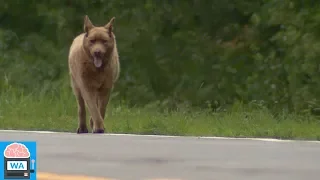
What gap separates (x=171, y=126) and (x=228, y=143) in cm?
210

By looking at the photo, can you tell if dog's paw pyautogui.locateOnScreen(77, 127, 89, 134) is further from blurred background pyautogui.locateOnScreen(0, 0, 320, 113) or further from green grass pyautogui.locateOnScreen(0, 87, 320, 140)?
blurred background pyautogui.locateOnScreen(0, 0, 320, 113)

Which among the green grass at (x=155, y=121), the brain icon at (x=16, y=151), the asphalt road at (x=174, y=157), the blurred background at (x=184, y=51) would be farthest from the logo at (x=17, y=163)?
the blurred background at (x=184, y=51)

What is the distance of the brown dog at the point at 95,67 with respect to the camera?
11.6 metres

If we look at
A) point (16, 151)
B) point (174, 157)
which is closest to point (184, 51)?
point (174, 157)

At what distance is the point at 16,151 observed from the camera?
635 centimetres

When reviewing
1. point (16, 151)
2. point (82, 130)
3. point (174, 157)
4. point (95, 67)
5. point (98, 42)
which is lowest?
point (174, 157)

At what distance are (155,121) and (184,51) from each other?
20.2ft

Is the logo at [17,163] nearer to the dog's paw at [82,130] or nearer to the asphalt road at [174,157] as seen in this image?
the asphalt road at [174,157]

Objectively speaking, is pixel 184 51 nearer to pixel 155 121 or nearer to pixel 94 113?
pixel 155 121

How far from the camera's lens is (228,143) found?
9.87 meters

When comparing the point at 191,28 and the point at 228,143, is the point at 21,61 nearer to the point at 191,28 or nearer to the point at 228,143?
the point at 191,28

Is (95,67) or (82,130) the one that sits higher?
(95,67)

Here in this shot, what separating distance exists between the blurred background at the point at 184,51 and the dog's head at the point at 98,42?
4579 millimetres

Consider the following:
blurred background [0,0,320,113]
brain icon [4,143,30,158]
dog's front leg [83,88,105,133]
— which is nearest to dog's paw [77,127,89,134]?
dog's front leg [83,88,105,133]
